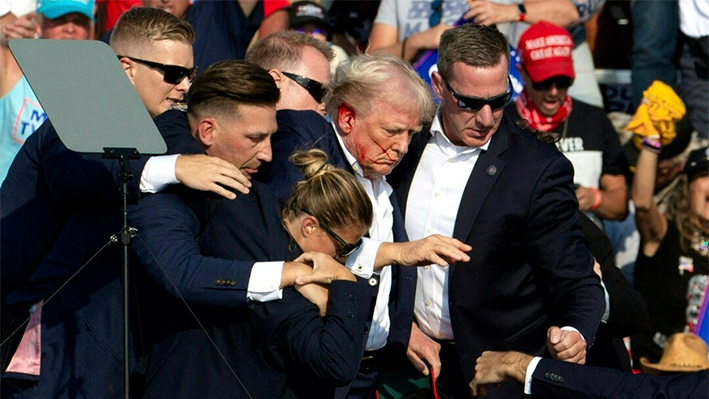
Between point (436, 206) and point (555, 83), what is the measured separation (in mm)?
1921

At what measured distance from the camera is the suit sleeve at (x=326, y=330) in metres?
3.59

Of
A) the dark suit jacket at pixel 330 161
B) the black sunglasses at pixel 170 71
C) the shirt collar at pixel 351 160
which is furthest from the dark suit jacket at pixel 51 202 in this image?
the shirt collar at pixel 351 160

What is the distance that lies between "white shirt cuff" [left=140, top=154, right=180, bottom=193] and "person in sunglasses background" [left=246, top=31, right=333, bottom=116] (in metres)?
0.98

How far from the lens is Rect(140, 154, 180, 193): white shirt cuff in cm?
383

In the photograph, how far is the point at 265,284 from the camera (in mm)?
3648

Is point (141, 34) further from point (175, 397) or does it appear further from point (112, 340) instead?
point (175, 397)

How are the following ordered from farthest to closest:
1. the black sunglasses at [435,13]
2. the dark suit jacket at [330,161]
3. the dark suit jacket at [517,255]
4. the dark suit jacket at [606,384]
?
the black sunglasses at [435,13]
the dark suit jacket at [517,255]
the dark suit jacket at [330,161]
the dark suit jacket at [606,384]

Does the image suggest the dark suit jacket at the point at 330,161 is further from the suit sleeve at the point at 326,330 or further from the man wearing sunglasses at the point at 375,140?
the suit sleeve at the point at 326,330

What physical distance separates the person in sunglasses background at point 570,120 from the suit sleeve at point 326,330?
2.77m

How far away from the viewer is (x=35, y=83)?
11.5 feet

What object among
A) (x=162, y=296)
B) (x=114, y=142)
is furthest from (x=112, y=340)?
(x=114, y=142)

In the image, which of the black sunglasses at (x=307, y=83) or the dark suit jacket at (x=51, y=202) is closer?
the dark suit jacket at (x=51, y=202)

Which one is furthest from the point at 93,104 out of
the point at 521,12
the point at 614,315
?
the point at 521,12

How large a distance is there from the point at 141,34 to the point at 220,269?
140 cm
